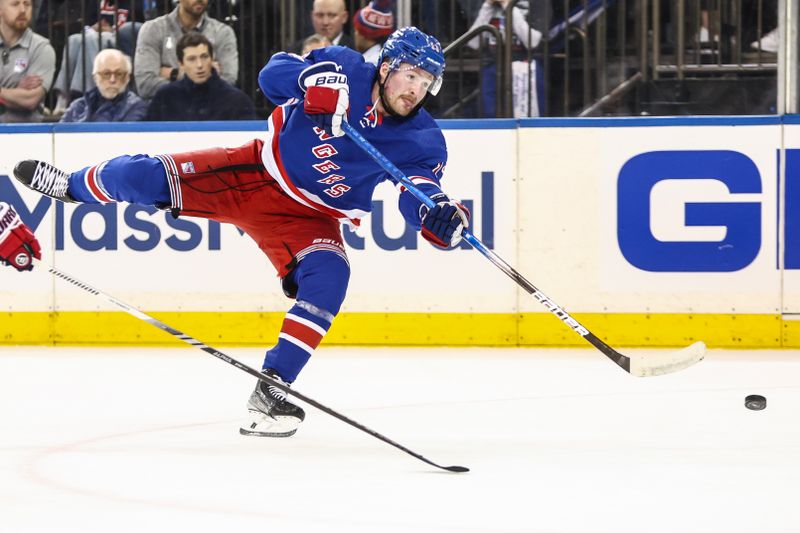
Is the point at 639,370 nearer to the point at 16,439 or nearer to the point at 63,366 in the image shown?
the point at 16,439

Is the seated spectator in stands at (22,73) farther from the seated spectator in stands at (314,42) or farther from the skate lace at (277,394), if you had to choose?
the skate lace at (277,394)

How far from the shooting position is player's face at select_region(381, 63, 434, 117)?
385 cm

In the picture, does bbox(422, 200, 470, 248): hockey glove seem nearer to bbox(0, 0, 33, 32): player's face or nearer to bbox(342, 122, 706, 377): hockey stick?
bbox(342, 122, 706, 377): hockey stick

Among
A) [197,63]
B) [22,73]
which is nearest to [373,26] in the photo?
[197,63]

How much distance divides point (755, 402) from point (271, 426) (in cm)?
153

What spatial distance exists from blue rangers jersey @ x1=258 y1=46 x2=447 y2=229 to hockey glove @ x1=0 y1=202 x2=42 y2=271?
75 centimetres

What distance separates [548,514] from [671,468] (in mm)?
645

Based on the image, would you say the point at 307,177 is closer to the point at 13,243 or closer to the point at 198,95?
the point at 13,243

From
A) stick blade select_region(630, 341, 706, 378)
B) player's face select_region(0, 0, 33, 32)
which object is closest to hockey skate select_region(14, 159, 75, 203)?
stick blade select_region(630, 341, 706, 378)

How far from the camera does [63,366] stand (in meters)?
5.48

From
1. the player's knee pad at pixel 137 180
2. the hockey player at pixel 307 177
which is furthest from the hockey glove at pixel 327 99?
the player's knee pad at pixel 137 180

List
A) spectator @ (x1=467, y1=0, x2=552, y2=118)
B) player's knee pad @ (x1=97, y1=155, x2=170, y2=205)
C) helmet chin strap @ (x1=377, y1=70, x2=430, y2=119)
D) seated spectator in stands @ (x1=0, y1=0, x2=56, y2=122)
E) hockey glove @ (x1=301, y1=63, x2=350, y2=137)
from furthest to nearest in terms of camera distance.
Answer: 1. seated spectator in stands @ (x1=0, y1=0, x2=56, y2=122)
2. spectator @ (x1=467, y1=0, x2=552, y2=118)
3. player's knee pad @ (x1=97, y1=155, x2=170, y2=205)
4. helmet chin strap @ (x1=377, y1=70, x2=430, y2=119)
5. hockey glove @ (x1=301, y1=63, x2=350, y2=137)

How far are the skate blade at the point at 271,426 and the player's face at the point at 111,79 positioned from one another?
2840 mm

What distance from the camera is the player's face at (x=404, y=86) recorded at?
12.6 feet
